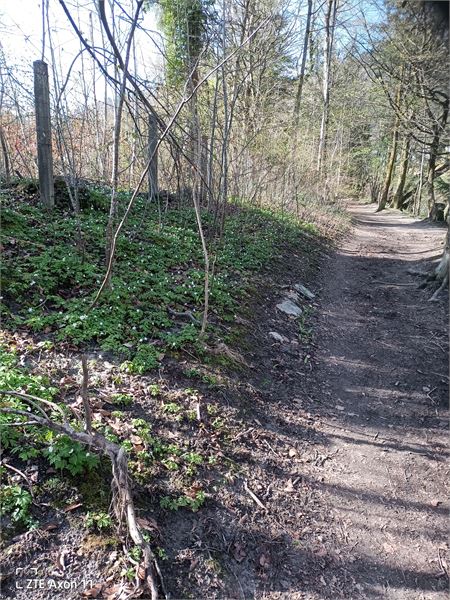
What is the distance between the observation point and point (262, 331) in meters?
4.56

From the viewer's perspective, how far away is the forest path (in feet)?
7.23

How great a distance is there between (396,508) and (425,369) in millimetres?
2030

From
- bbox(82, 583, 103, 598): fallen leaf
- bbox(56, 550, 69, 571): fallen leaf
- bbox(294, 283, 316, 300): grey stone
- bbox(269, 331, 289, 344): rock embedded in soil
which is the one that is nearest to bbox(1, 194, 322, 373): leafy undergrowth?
bbox(269, 331, 289, 344): rock embedded in soil

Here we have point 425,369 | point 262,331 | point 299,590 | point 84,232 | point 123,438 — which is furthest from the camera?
point 84,232

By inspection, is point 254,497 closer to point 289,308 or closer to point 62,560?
point 62,560

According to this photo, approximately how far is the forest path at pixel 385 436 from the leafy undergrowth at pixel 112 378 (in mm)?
808

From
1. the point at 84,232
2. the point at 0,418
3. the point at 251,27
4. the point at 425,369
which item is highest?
the point at 251,27

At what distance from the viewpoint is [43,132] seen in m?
5.40

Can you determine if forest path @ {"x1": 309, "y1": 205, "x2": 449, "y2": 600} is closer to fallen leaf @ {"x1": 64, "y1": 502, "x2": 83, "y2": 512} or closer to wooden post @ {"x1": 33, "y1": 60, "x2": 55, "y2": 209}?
fallen leaf @ {"x1": 64, "y1": 502, "x2": 83, "y2": 512}

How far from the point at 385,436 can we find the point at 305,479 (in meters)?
0.92

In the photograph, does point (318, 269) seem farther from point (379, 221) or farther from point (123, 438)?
point (379, 221)

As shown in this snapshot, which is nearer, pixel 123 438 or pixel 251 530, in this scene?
pixel 251 530

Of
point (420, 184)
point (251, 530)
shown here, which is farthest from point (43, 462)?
point (420, 184)

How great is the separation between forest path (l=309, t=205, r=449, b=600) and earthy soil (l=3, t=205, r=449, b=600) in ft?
0.03
